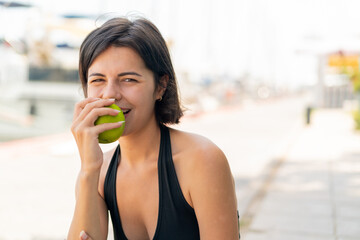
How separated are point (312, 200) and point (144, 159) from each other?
14.9 ft

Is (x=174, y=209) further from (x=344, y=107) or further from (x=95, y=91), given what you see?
(x=344, y=107)

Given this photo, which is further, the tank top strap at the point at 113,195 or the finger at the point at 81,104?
the tank top strap at the point at 113,195

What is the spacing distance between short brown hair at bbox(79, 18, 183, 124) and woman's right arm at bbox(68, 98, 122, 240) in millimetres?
247

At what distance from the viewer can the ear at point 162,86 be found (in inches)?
85.3

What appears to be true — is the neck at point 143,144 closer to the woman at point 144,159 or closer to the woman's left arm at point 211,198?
the woman at point 144,159

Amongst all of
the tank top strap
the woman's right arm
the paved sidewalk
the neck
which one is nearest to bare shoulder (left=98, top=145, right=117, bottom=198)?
the tank top strap

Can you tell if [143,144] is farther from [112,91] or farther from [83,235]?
[83,235]

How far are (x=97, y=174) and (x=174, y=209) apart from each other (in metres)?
0.37

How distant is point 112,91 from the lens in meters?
1.94

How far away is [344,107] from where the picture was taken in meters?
29.5

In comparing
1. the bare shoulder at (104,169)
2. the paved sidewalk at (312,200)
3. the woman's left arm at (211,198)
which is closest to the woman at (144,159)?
the woman's left arm at (211,198)

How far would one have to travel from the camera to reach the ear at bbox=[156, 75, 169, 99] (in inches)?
85.3

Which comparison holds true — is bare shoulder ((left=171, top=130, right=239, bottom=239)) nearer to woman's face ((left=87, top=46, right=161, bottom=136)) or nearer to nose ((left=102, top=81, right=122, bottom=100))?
woman's face ((left=87, top=46, right=161, bottom=136))

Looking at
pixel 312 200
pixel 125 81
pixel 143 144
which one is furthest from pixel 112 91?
pixel 312 200
